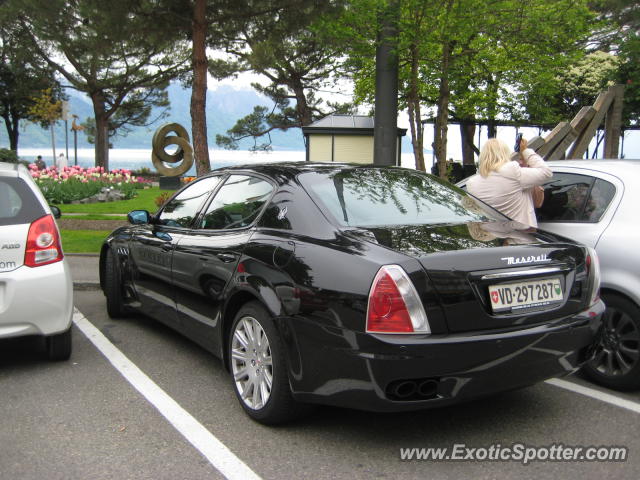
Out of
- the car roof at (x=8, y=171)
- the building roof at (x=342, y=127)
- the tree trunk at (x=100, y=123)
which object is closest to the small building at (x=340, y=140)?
the building roof at (x=342, y=127)

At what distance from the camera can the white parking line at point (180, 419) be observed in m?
3.13

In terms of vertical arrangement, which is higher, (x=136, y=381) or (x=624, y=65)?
(x=624, y=65)

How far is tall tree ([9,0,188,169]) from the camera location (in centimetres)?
2419

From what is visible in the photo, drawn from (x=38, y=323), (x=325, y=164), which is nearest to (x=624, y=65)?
(x=325, y=164)

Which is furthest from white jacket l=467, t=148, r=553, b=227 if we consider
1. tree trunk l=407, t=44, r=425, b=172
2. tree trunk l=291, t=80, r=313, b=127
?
tree trunk l=291, t=80, r=313, b=127

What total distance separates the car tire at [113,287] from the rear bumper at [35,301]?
1.34 m

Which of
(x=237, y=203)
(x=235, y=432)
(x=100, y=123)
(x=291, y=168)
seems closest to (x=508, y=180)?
(x=291, y=168)

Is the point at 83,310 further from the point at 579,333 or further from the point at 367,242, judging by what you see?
the point at 579,333

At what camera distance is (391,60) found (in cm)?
1038

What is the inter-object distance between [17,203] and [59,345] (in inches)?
43.4

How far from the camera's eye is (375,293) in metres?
3.01

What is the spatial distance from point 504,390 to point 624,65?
2194 centimetres

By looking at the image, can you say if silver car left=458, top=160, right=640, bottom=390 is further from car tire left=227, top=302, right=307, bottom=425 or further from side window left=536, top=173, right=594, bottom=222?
car tire left=227, top=302, right=307, bottom=425

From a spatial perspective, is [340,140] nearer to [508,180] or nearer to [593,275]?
[508,180]
